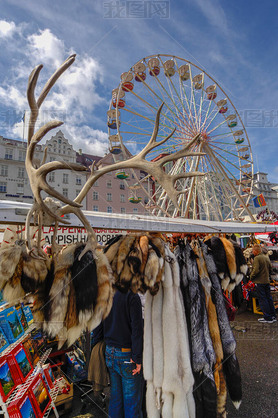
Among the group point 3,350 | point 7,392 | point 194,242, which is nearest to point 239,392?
point 194,242

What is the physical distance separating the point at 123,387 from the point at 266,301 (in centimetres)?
497

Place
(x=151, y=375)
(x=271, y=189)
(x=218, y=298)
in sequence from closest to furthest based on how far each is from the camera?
(x=151, y=375) → (x=218, y=298) → (x=271, y=189)

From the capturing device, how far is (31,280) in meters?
1.52

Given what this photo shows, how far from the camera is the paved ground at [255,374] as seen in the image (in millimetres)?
Answer: 2693

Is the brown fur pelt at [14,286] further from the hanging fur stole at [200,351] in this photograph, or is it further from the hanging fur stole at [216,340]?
the hanging fur stole at [216,340]

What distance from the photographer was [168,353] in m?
1.97

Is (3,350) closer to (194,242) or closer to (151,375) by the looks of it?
(151,375)

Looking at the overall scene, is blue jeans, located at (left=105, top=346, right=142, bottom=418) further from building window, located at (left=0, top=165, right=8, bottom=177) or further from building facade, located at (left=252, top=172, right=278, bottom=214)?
building facade, located at (left=252, top=172, right=278, bottom=214)

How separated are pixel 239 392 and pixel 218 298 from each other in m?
0.96

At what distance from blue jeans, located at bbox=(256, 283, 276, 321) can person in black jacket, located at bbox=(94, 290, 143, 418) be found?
15.6ft

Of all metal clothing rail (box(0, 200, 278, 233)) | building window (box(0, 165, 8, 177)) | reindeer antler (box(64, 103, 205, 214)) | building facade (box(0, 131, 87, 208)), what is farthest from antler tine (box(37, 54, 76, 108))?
building window (box(0, 165, 8, 177))

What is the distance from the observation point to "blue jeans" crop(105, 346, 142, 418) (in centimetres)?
219

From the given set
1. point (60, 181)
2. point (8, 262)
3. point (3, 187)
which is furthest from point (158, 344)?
point (3, 187)

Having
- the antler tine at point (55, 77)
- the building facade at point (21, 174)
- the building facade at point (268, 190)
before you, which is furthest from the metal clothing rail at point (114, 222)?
the building facade at point (268, 190)
